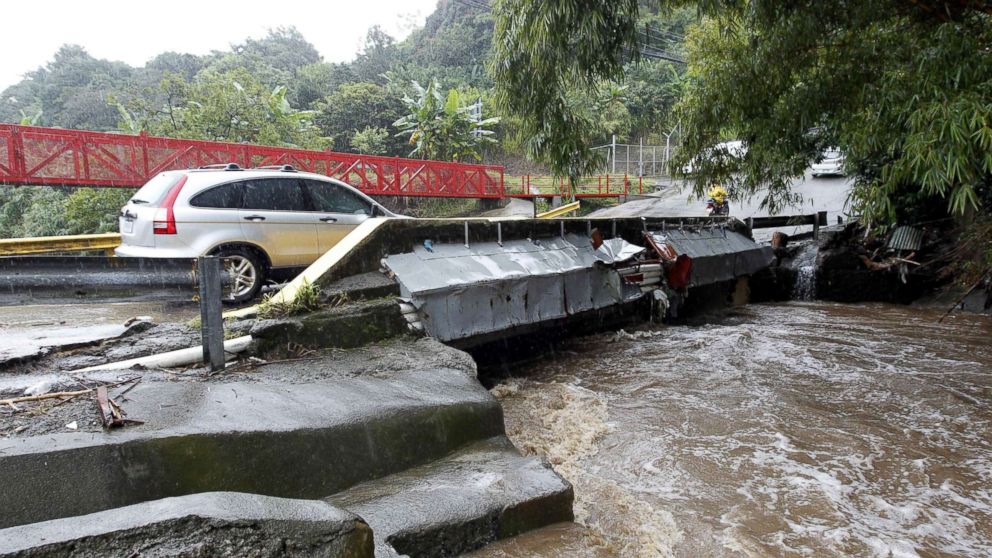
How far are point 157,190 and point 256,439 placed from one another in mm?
4634

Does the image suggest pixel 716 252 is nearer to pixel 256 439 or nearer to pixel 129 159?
pixel 256 439

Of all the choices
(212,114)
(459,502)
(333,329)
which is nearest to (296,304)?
(333,329)

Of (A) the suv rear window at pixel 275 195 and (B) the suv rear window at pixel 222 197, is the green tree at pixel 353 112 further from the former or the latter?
(B) the suv rear window at pixel 222 197

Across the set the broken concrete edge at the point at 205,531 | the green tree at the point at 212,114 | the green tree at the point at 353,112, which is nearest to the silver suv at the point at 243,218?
the broken concrete edge at the point at 205,531

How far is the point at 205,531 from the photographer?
1759 millimetres

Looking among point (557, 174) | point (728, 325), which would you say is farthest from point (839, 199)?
point (557, 174)

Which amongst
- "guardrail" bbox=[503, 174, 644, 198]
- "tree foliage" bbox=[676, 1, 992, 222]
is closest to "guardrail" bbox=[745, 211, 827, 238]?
"tree foliage" bbox=[676, 1, 992, 222]

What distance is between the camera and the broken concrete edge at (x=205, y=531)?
5.34 ft

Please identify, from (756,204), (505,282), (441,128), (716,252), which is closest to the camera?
(505,282)

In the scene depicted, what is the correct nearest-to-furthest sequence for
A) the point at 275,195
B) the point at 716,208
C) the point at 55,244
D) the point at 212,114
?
the point at 275,195, the point at 55,244, the point at 716,208, the point at 212,114

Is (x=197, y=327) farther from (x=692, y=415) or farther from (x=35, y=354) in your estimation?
(x=692, y=415)

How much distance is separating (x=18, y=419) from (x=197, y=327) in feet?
5.68

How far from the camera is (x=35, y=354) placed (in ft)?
11.0

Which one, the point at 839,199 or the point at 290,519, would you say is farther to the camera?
the point at 839,199
